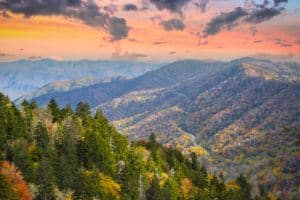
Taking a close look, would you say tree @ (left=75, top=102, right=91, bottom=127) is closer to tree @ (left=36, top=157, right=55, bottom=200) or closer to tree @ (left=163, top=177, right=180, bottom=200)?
tree @ (left=163, top=177, right=180, bottom=200)

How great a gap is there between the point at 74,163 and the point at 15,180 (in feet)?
86.3

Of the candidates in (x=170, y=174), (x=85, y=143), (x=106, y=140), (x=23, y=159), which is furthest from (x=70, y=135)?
(x=170, y=174)

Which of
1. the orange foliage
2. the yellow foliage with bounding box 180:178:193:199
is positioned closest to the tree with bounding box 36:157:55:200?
the orange foliage

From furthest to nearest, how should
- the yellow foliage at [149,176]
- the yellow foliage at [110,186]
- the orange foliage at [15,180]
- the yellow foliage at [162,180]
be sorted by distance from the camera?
the yellow foliage at [162,180]
the yellow foliage at [149,176]
the yellow foliage at [110,186]
the orange foliage at [15,180]

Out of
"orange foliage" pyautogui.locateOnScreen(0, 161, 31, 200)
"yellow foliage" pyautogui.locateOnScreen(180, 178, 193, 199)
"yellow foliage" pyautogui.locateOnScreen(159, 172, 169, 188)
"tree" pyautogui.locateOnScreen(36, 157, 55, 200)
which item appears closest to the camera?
"orange foliage" pyautogui.locateOnScreen(0, 161, 31, 200)

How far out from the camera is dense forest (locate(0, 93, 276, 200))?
96250 millimetres

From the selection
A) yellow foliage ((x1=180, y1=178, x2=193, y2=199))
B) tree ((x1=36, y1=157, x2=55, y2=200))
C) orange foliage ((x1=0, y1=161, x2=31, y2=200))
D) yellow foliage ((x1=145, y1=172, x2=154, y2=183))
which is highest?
orange foliage ((x1=0, y1=161, x2=31, y2=200))

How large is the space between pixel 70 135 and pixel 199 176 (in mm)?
70499

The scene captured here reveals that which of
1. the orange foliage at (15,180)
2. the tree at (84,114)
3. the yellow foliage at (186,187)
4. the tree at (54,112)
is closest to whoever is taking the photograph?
the orange foliage at (15,180)

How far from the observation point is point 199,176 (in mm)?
173875

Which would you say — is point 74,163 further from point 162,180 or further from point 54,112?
point 162,180

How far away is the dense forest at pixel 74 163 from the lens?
316ft

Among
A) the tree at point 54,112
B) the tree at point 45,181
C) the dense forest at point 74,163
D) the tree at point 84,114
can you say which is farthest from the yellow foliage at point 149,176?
the tree at point 45,181

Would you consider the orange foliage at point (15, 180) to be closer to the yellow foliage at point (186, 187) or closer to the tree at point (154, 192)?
the tree at point (154, 192)
